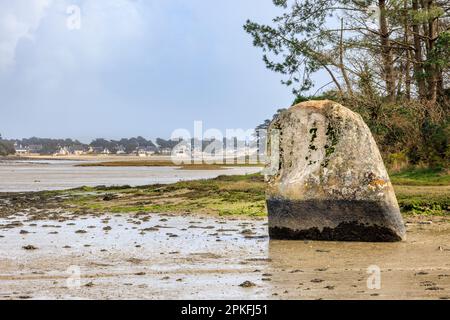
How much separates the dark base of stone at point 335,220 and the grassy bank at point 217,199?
3.63m

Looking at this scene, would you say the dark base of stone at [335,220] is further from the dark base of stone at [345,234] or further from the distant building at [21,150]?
the distant building at [21,150]

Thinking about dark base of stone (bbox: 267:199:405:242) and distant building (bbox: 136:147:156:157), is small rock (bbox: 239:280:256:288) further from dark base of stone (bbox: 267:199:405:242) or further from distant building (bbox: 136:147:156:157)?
distant building (bbox: 136:147:156:157)

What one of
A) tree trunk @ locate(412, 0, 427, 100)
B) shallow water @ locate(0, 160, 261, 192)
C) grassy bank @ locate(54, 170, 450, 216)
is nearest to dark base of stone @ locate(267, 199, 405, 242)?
grassy bank @ locate(54, 170, 450, 216)

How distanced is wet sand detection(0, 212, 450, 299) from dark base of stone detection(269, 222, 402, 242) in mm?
212

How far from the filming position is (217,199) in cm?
1855

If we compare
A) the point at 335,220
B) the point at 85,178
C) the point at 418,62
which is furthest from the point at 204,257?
the point at 85,178

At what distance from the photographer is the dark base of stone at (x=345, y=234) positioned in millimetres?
10938

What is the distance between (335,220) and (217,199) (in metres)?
7.64

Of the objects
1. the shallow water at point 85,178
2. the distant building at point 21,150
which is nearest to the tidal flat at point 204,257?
the shallow water at point 85,178

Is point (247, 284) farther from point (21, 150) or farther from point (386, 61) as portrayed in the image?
point (21, 150)

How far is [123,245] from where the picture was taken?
1096cm
